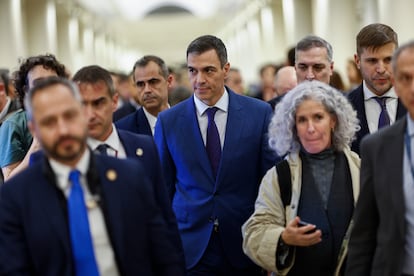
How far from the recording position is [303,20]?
25.8 m

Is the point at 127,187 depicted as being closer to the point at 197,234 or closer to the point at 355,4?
the point at 197,234

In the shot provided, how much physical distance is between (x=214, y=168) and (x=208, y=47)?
36.4 inches

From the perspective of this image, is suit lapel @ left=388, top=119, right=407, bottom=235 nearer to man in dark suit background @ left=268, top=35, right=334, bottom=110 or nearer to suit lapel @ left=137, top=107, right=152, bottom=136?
man in dark suit background @ left=268, top=35, right=334, bottom=110

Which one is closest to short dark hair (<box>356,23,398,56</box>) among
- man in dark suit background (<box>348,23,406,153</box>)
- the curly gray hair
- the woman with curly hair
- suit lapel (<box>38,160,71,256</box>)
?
man in dark suit background (<box>348,23,406,153</box>)

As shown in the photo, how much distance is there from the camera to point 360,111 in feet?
21.7

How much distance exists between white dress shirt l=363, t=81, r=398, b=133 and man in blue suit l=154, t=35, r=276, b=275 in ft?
2.27

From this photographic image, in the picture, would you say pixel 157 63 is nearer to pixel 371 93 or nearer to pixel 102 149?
pixel 371 93

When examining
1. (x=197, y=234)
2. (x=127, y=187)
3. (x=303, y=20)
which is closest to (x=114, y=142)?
(x=127, y=187)

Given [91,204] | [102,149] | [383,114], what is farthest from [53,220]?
[383,114]

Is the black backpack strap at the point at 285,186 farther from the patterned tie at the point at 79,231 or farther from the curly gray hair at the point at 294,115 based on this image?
the patterned tie at the point at 79,231

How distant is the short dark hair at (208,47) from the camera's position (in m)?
6.87

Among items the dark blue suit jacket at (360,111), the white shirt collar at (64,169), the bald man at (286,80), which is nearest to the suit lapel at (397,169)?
the white shirt collar at (64,169)

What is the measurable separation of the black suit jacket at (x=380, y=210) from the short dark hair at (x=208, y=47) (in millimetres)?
2540

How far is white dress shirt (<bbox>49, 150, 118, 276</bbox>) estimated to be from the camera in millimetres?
4262
